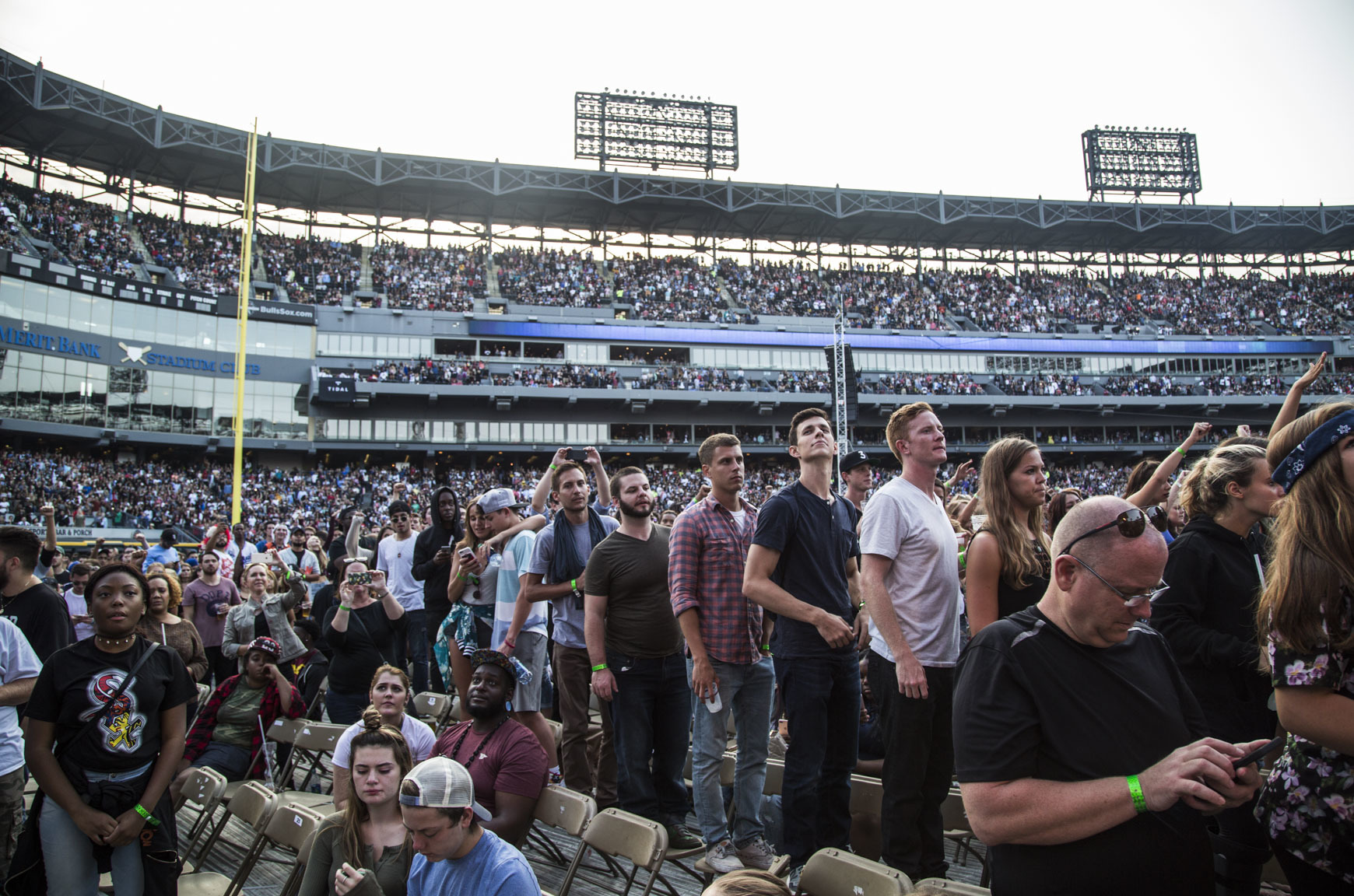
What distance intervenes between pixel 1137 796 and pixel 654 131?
5249cm

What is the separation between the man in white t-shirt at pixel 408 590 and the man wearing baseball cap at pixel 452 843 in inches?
192

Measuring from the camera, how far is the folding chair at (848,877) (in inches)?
104

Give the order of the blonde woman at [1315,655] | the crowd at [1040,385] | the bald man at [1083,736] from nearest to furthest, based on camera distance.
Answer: the bald man at [1083,736]
the blonde woman at [1315,655]
the crowd at [1040,385]

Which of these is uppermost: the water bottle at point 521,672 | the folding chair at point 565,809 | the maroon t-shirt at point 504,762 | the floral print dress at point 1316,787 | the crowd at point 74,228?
the crowd at point 74,228

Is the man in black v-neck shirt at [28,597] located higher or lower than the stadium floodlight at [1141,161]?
lower

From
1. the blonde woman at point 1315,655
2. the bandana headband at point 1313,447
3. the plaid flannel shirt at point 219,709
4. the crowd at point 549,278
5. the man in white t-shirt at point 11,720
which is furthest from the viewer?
the crowd at point 549,278

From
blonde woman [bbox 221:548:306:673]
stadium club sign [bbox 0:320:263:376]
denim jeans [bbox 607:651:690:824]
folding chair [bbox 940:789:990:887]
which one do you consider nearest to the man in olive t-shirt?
denim jeans [bbox 607:651:690:824]

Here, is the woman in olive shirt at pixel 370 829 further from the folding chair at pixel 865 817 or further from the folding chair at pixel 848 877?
the folding chair at pixel 865 817

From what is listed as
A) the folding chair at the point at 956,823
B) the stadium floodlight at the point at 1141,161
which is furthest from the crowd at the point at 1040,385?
the folding chair at the point at 956,823

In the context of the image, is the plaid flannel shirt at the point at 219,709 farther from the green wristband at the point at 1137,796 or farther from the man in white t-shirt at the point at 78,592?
the green wristband at the point at 1137,796

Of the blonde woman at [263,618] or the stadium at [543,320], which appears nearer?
the blonde woman at [263,618]

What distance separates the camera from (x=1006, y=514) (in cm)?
324

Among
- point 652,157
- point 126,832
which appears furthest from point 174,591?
point 652,157

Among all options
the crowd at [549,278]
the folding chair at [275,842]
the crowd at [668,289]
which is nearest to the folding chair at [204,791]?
the folding chair at [275,842]
